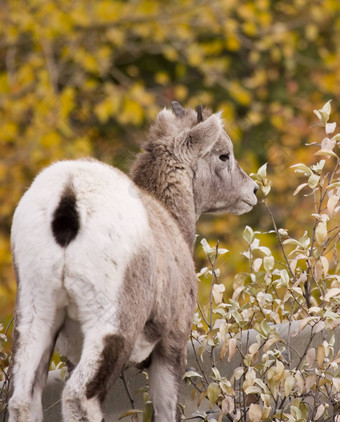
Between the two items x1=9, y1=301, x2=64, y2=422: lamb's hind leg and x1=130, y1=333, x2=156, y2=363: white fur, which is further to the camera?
x1=130, y1=333, x2=156, y2=363: white fur

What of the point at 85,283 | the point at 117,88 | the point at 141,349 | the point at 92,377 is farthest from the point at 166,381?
the point at 117,88

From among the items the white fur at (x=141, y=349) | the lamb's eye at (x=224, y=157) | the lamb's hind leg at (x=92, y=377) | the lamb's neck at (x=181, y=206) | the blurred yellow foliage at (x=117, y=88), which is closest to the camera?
the lamb's hind leg at (x=92, y=377)

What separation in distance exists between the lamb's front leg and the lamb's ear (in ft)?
3.70

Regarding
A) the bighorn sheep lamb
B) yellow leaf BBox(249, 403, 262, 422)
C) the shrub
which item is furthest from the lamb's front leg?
yellow leaf BBox(249, 403, 262, 422)

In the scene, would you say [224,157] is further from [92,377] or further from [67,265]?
[92,377]

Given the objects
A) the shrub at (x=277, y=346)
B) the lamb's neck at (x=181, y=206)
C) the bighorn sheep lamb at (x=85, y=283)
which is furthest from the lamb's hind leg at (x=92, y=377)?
the lamb's neck at (x=181, y=206)

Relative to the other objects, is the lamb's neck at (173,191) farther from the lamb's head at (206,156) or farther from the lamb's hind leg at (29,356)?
the lamb's hind leg at (29,356)

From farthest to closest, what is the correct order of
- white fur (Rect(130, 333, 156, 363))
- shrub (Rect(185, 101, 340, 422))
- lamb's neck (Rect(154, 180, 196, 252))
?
lamb's neck (Rect(154, 180, 196, 252)) < shrub (Rect(185, 101, 340, 422)) < white fur (Rect(130, 333, 156, 363))

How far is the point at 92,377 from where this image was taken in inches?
144

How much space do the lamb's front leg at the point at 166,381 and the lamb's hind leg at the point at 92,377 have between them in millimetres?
758

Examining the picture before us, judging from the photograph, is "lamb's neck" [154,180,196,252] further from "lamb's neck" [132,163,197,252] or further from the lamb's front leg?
the lamb's front leg

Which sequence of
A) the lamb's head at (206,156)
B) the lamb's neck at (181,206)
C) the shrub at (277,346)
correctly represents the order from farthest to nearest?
the lamb's head at (206,156), the lamb's neck at (181,206), the shrub at (277,346)

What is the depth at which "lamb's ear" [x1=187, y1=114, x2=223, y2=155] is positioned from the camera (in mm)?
5027

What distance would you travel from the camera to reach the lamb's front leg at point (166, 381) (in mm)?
4457
